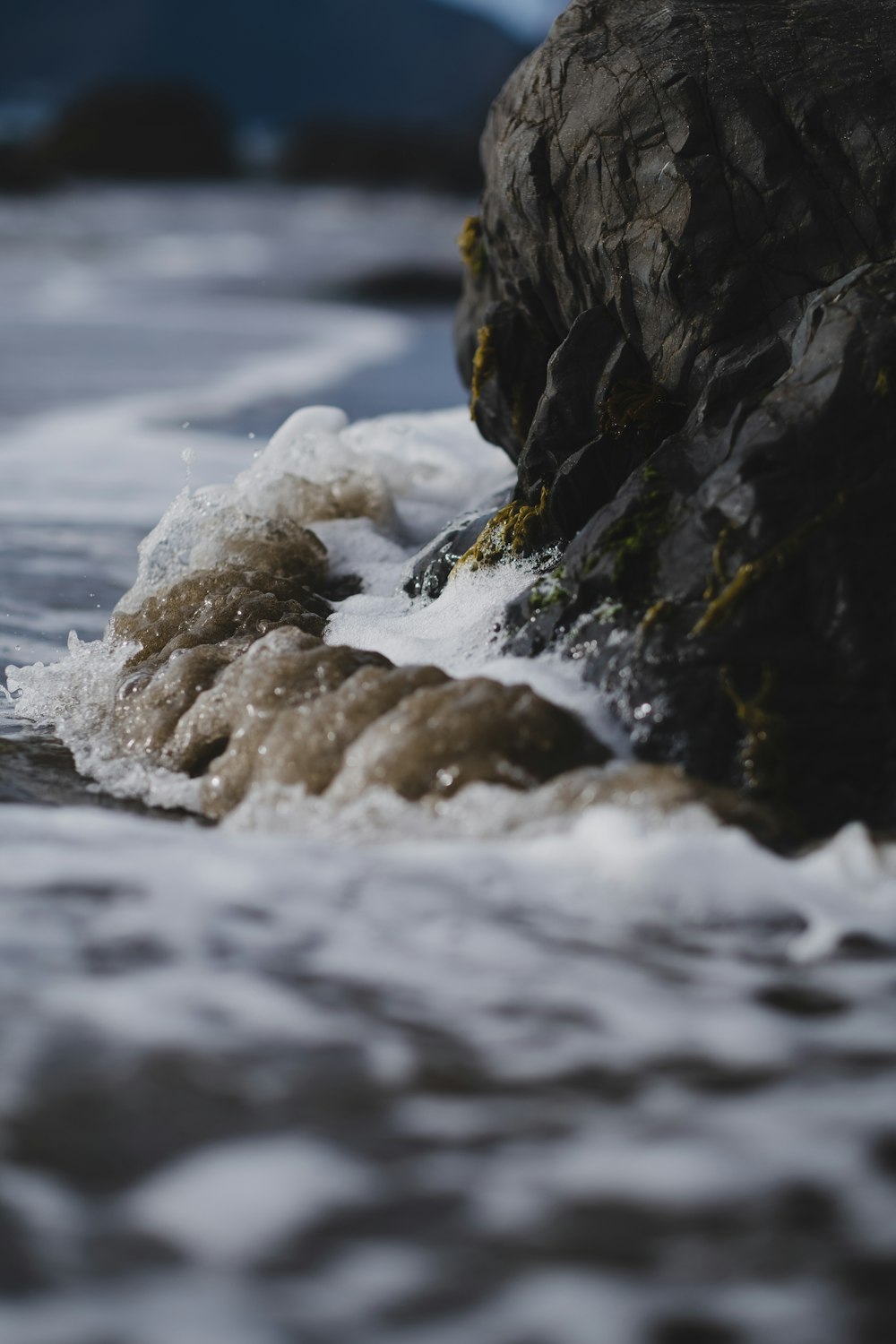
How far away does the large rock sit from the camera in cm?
366

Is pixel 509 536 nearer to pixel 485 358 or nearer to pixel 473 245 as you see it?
pixel 485 358

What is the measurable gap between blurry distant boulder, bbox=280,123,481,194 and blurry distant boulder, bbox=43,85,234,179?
9.87ft

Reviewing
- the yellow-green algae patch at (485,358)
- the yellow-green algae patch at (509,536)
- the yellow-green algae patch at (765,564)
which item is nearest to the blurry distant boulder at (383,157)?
the yellow-green algae patch at (485,358)

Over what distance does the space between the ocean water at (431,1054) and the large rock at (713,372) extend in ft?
0.96

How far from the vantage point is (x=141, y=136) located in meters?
46.5

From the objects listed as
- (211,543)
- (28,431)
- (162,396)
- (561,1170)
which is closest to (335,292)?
(162,396)

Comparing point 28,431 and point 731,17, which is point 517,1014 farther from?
point 28,431

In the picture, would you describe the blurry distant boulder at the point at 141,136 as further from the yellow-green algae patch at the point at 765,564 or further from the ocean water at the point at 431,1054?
the yellow-green algae patch at the point at 765,564

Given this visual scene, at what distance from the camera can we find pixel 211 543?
18.6ft

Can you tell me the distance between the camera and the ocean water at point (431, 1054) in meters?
2.15

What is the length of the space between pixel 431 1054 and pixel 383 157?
48813 millimetres

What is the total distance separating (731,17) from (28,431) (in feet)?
26.4

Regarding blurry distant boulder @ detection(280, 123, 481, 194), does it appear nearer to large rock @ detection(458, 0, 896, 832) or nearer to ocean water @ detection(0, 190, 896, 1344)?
large rock @ detection(458, 0, 896, 832)

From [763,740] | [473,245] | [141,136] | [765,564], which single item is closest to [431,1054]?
[763,740]
